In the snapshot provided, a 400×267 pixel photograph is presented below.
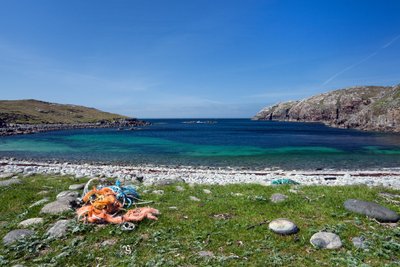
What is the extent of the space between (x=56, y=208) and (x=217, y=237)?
7690 millimetres

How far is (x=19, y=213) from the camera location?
1254 centimetres

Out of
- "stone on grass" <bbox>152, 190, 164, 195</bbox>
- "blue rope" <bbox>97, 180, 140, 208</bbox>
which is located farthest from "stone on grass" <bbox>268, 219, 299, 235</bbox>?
"stone on grass" <bbox>152, 190, 164, 195</bbox>

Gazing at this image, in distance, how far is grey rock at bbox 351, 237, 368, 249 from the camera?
893 centimetres

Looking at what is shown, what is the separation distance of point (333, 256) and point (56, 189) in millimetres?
15526

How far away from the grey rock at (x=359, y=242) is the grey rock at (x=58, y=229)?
10513 mm

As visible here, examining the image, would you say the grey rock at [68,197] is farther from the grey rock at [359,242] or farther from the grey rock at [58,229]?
the grey rock at [359,242]

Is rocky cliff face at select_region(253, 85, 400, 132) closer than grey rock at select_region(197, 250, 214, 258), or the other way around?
grey rock at select_region(197, 250, 214, 258)

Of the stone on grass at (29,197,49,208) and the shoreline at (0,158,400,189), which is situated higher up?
the stone on grass at (29,197,49,208)

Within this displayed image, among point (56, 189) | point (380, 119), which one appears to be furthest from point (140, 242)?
point (380, 119)

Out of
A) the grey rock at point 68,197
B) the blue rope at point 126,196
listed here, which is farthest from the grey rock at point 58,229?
the blue rope at point 126,196

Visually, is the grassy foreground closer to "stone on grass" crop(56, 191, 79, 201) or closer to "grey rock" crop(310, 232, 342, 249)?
"grey rock" crop(310, 232, 342, 249)

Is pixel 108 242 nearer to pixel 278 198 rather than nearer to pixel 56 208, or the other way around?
pixel 56 208

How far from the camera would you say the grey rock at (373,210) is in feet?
35.6

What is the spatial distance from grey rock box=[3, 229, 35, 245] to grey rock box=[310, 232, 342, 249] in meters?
10.5
